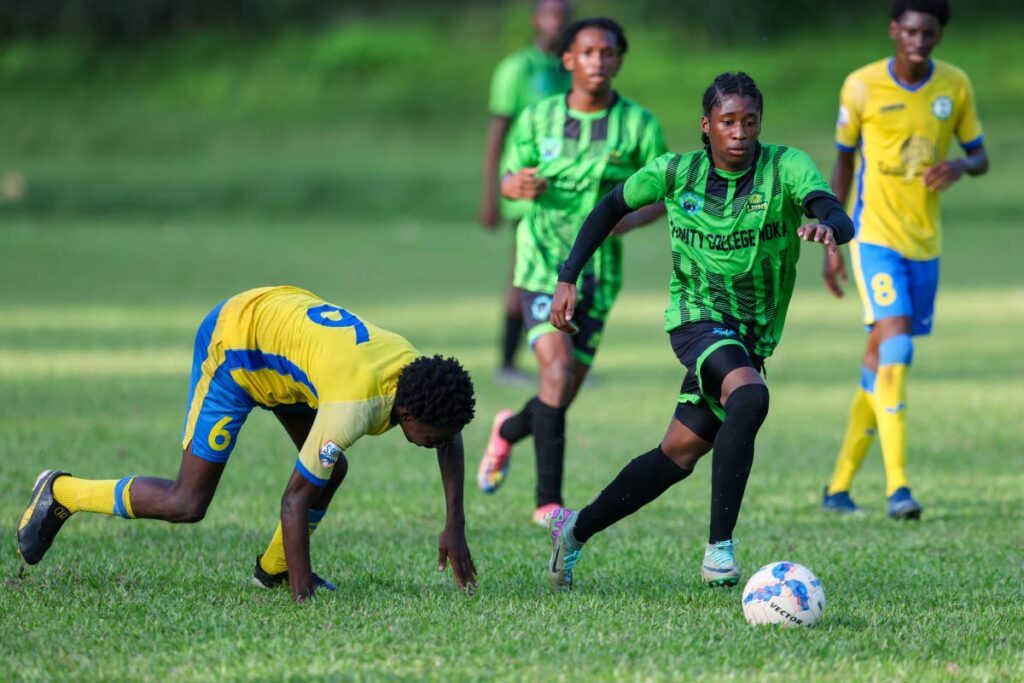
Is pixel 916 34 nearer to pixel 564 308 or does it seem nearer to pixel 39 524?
pixel 564 308

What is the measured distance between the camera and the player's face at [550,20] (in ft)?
36.5

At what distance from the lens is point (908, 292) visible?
309 inches

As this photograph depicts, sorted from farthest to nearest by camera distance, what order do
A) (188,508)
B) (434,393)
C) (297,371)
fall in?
(188,508) < (297,371) < (434,393)

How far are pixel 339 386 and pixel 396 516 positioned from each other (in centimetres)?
241

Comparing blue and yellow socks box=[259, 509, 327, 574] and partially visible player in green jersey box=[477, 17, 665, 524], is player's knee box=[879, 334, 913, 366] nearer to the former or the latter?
partially visible player in green jersey box=[477, 17, 665, 524]

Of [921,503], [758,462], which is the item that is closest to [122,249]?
[758,462]

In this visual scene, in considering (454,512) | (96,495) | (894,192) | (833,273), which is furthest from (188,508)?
(894,192)

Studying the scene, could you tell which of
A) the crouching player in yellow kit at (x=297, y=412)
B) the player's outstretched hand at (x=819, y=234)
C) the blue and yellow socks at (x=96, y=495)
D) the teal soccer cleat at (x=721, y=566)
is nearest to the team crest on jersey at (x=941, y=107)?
the player's outstretched hand at (x=819, y=234)

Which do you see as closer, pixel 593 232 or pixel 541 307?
pixel 593 232

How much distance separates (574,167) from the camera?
7691 millimetres

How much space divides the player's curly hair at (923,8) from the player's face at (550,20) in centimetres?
370

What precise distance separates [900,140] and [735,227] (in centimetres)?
244

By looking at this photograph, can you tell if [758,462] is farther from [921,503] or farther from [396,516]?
[396,516]

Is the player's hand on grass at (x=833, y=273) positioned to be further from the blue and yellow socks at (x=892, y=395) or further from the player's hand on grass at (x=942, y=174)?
the player's hand on grass at (x=942, y=174)
